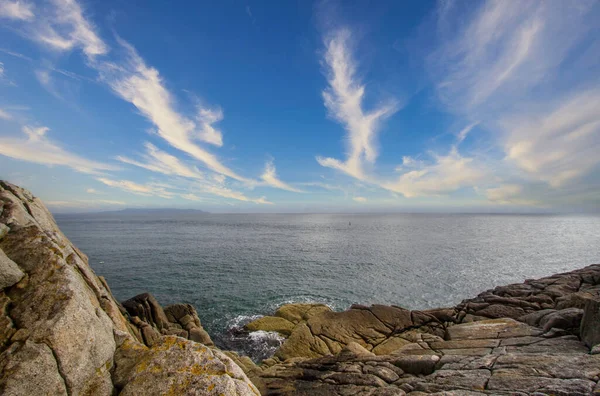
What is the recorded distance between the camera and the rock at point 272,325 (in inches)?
1115

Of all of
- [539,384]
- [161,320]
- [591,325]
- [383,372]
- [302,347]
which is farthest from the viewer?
[161,320]

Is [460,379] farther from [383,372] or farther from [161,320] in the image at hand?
[161,320]

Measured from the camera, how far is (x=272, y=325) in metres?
29.0

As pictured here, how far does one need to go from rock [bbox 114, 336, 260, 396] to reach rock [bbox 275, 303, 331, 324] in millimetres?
23953

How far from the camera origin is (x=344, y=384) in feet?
39.1

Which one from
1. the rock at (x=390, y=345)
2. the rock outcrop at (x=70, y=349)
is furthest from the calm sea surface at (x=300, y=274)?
the rock outcrop at (x=70, y=349)

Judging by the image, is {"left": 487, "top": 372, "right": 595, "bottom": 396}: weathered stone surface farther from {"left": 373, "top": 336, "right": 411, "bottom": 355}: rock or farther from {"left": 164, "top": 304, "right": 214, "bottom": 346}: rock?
{"left": 164, "top": 304, "right": 214, "bottom": 346}: rock

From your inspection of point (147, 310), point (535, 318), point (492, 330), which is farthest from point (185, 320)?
point (535, 318)

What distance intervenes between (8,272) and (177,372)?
18.7 feet

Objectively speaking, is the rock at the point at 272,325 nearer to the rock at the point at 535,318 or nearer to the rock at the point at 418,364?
the rock at the point at 418,364

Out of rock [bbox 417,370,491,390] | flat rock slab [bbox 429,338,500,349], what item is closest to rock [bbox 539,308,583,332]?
flat rock slab [bbox 429,338,500,349]

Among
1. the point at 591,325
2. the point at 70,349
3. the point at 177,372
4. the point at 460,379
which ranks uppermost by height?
the point at 70,349

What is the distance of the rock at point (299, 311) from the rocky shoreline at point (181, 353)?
24.6ft

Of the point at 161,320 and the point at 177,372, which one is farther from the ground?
the point at 177,372
